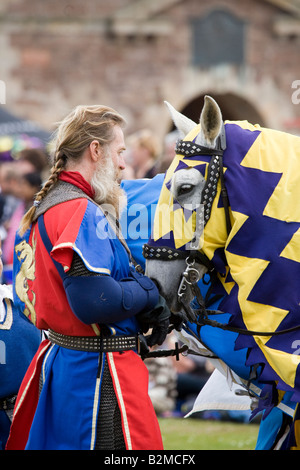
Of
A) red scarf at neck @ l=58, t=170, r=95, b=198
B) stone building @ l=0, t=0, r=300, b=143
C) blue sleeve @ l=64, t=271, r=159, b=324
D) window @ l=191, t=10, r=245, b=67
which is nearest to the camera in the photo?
blue sleeve @ l=64, t=271, r=159, b=324

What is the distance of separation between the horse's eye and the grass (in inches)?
134

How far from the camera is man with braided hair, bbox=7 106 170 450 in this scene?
308cm

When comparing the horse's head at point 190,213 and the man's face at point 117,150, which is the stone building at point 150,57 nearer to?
the man's face at point 117,150

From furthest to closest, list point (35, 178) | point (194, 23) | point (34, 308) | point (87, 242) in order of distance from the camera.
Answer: point (194, 23) < point (35, 178) < point (34, 308) < point (87, 242)

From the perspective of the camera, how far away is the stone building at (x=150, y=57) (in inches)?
473

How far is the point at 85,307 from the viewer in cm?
302

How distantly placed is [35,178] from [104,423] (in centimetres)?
405

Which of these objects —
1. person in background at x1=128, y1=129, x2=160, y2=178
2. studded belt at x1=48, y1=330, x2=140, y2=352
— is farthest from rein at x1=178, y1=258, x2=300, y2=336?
person in background at x1=128, y1=129, x2=160, y2=178

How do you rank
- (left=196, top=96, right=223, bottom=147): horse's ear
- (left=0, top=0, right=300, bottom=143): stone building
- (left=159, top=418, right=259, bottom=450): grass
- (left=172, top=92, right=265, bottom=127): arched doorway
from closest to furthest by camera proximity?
(left=196, top=96, right=223, bottom=147): horse's ear
(left=159, top=418, right=259, bottom=450): grass
(left=0, top=0, right=300, bottom=143): stone building
(left=172, top=92, right=265, bottom=127): arched doorway

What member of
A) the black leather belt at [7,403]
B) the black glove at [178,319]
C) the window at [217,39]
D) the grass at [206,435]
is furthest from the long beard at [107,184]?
the window at [217,39]

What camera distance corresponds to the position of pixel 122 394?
315cm

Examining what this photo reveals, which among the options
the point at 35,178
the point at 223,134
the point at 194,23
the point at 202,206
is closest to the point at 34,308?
the point at 202,206

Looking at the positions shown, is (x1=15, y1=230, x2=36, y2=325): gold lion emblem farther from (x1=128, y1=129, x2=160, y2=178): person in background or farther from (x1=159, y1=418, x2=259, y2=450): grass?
(x1=128, y1=129, x2=160, y2=178): person in background
